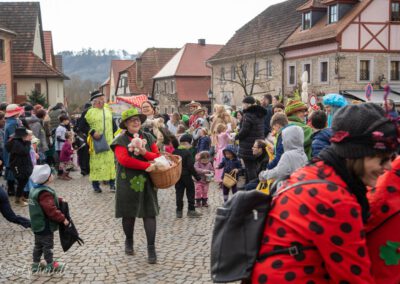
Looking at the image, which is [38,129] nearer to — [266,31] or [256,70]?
[256,70]

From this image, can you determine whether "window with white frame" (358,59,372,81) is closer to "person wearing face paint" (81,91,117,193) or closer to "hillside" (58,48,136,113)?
"person wearing face paint" (81,91,117,193)

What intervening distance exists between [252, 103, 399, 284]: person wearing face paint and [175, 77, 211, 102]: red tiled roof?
5275 cm

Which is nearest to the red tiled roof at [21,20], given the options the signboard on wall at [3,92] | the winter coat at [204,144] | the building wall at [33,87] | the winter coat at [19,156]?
the building wall at [33,87]

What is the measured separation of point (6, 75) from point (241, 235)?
3484cm

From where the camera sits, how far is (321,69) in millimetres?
32875

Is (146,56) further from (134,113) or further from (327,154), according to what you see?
(327,154)

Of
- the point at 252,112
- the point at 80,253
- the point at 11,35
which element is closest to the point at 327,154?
the point at 80,253

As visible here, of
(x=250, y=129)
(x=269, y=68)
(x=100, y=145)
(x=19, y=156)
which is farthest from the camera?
(x=269, y=68)

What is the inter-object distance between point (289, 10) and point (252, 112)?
A: 31.2 m

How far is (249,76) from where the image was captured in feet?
136

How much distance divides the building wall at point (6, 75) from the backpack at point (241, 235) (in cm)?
3358

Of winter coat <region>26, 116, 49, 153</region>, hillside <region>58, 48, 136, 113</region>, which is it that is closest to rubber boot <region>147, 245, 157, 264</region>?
winter coat <region>26, 116, 49, 153</region>

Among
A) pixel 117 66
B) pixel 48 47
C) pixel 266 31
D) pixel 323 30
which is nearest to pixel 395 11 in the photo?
pixel 323 30

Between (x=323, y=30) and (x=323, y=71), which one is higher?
(x=323, y=30)
